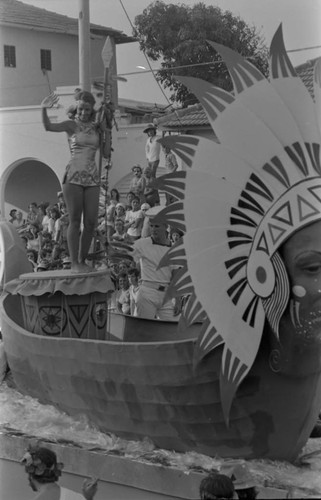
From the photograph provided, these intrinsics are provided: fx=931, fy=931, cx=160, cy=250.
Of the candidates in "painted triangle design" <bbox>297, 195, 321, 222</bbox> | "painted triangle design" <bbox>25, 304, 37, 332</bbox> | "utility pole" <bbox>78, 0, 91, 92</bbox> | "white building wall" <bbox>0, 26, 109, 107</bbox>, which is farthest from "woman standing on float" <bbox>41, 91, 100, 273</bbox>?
"painted triangle design" <bbox>297, 195, 321, 222</bbox>

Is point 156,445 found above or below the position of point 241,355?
below

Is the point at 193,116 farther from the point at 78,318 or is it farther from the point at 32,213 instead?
the point at 32,213

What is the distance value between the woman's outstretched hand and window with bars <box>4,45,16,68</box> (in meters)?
0.55

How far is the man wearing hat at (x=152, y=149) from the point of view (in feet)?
18.4

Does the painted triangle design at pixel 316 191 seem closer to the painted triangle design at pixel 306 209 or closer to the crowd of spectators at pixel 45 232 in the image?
the painted triangle design at pixel 306 209

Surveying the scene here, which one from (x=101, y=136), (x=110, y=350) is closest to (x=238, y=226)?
(x=110, y=350)

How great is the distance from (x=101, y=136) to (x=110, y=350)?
1.21 m

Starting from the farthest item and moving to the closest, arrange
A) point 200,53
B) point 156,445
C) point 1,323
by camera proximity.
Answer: point 1,323 < point 200,53 < point 156,445

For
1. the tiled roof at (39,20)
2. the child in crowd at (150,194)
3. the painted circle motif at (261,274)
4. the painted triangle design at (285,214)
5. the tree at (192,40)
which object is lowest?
the painted circle motif at (261,274)

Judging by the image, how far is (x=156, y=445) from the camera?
4367 mm

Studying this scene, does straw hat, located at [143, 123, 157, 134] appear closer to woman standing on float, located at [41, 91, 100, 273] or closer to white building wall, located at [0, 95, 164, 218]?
white building wall, located at [0, 95, 164, 218]

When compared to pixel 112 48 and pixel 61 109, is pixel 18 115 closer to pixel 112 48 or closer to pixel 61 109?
pixel 61 109

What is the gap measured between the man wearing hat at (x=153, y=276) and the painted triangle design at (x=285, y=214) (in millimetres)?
1886

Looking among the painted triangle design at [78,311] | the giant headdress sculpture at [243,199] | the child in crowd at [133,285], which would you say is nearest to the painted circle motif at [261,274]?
the giant headdress sculpture at [243,199]
